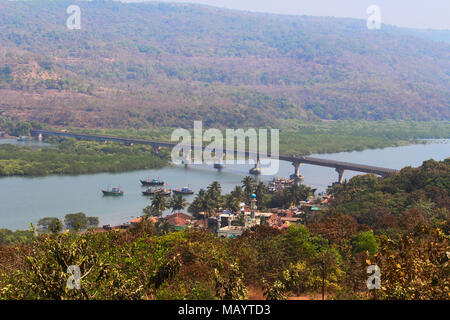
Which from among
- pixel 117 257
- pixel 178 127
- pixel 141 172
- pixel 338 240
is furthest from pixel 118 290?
pixel 178 127

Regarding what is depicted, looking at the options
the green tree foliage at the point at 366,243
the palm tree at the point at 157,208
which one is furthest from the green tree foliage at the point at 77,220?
the green tree foliage at the point at 366,243

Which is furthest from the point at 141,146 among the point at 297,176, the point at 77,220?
the point at 77,220

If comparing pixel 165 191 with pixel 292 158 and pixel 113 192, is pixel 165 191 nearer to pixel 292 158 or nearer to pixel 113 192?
pixel 113 192

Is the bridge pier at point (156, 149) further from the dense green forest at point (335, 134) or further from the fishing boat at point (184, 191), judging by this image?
the fishing boat at point (184, 191)

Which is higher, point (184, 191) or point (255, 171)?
point (184, 191)

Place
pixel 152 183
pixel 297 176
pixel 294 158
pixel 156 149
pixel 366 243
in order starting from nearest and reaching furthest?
pixel 366 243 → pixel 152 183 → pixel 297 176 → pixel 294 158 → pixel 156 149

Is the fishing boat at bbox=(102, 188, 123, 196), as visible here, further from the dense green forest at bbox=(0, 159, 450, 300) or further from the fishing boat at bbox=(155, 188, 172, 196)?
the dense green forest at bbox=(0, 159, 450, 300)
